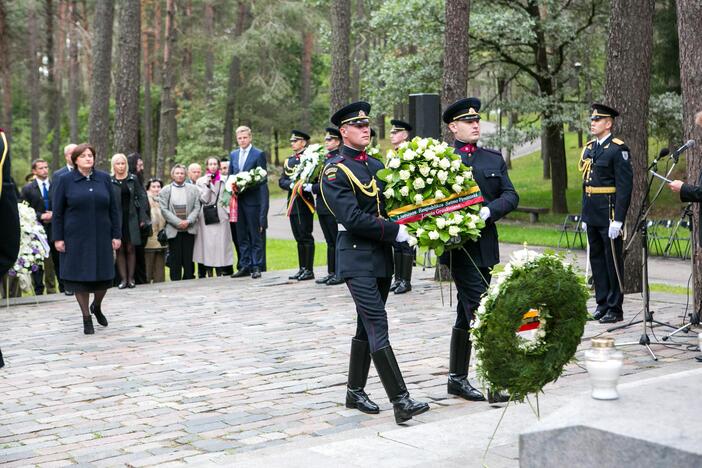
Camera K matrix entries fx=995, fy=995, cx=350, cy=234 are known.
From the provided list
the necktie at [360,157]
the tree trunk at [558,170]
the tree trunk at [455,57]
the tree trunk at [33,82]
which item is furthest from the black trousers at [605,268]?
the tree trunk at [33,82]

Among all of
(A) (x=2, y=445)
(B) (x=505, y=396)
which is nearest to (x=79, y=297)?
(A) (x=2, y=445)

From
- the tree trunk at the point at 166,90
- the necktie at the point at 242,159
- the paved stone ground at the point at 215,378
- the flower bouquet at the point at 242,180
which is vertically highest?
the tree trunk at the point at 166,90

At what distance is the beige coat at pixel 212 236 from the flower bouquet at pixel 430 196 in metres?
10.2

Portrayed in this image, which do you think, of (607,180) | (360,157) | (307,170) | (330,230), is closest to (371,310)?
(360,157)

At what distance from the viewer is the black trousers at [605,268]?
11789 millimetres

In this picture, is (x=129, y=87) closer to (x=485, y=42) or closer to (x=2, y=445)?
(x=485, y=42)

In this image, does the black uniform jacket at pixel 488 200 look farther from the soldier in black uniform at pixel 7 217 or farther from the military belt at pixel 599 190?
the military belt at pixel 599 190

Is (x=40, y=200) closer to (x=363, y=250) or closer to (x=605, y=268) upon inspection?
(x=605, y=268)

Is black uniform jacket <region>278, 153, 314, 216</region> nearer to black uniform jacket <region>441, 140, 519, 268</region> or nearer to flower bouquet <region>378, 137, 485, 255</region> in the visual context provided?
black uniform jacket <region>441, 140, 519, 268</region>

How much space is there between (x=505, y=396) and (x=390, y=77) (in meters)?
24.0

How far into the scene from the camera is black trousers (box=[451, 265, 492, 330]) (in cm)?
793

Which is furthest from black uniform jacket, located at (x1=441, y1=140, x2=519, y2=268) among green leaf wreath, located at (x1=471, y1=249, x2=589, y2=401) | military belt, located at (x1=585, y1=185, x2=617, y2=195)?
military belt, located at (x1=585, y1=185, x2=617, y2=195)

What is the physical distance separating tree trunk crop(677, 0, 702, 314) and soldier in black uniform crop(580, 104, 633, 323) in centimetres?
73

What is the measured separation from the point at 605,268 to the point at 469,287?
4666 millimetres
